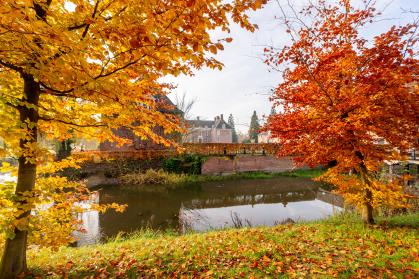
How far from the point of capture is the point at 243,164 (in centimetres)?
2561

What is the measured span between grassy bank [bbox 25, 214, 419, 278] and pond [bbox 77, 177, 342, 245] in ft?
12.2

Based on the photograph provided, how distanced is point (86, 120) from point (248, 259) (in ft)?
15.5

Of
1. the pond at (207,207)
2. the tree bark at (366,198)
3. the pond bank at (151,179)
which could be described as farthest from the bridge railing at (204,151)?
the tree bark at (366,198)

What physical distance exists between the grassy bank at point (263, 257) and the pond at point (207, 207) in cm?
372

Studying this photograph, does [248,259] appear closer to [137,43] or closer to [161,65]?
[161,65]

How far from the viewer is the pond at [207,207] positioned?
1089 cm

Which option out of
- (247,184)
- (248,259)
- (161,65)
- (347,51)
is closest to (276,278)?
(248,259)

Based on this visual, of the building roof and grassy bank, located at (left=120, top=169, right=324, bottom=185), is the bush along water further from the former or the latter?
the building roof

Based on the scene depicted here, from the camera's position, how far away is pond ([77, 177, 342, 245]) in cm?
1089

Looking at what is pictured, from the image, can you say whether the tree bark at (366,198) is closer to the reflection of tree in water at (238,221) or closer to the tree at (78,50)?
the reflection of tree in water at (238,221)

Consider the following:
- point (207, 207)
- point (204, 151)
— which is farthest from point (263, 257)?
point (204, 151)

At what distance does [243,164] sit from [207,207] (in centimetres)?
1226

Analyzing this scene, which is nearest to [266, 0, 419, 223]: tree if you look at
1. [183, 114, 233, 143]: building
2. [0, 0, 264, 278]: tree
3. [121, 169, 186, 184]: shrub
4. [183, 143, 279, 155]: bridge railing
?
[0, 0, 264, 278]: tree

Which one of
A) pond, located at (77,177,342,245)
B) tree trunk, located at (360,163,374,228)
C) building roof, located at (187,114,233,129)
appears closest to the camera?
tree trunk, located at (360,163,374,228)
